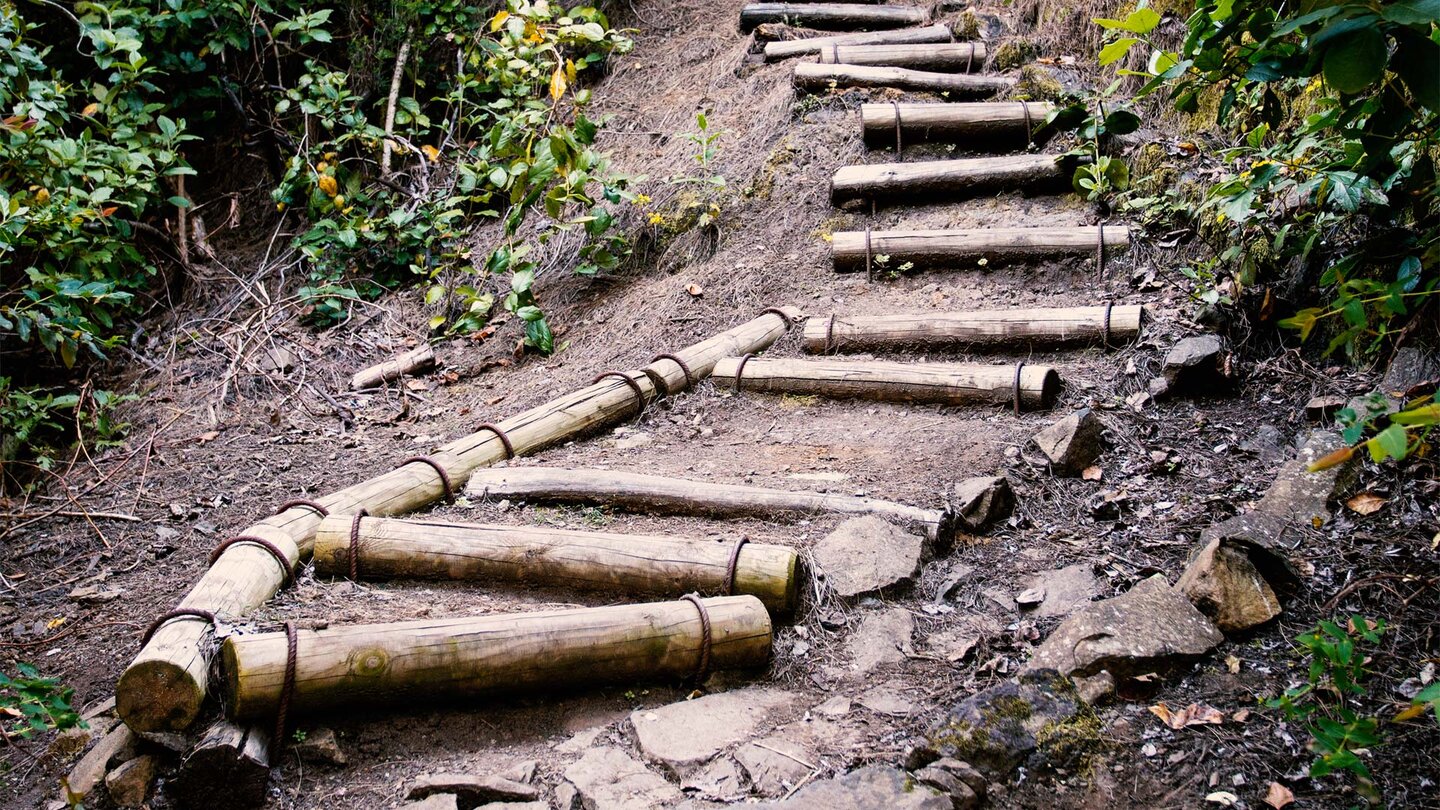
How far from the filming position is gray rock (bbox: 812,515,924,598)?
11.1 feet

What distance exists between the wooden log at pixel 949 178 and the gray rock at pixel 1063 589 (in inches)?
129

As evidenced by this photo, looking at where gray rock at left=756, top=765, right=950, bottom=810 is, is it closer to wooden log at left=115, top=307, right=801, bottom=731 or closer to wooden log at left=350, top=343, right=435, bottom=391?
wooden log at left=115, top=307, right=801, bottom=731

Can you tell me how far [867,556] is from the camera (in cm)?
347

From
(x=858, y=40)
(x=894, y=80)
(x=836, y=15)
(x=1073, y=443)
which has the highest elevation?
(x=836, y=15)

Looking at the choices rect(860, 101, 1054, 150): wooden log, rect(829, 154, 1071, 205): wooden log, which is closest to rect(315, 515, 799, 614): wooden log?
rect(829, 154, 1071, 205): wooden log

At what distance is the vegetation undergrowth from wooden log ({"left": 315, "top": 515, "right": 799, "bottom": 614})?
252cm

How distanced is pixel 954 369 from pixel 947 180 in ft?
6.43

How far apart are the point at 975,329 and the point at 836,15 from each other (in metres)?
4.37

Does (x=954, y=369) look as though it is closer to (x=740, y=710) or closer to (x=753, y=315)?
(x=753, y=315)

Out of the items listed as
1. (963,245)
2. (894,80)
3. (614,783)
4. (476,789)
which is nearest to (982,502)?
(614,783)

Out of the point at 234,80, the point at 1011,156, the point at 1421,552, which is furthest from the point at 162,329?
the point at 1421,552

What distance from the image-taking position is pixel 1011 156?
621cm

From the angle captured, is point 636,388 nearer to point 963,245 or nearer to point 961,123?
point 963,245

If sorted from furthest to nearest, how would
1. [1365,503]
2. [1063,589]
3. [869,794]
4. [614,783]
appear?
[1063,589], [1365,503], [614,783], [869,794]
